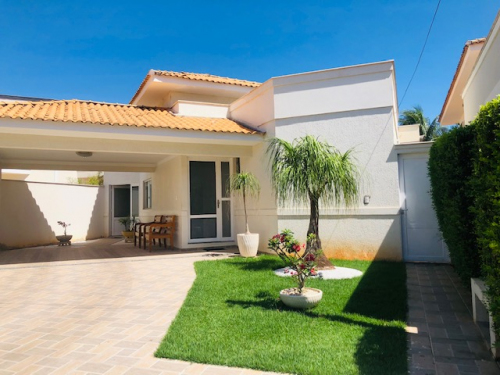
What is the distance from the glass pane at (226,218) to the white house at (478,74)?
8.24 metres

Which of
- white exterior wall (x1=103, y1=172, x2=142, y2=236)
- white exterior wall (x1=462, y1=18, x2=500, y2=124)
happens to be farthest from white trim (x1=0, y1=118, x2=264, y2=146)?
white exterior wall (x1=103, y1=172, x2=142, y2=236)

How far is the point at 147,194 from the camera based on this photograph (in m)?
17.6

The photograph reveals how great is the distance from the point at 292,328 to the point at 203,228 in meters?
8.48

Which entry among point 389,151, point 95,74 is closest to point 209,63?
point 95,74

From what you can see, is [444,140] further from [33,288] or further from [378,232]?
[33,288]

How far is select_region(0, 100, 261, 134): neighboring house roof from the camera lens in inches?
351

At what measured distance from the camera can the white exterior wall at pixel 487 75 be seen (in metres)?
6.76

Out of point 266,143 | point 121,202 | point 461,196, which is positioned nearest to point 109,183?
point 121,202

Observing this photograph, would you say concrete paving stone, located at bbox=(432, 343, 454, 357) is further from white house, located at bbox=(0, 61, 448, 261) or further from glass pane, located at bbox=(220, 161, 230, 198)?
glass pane, located at bbox=(220, 161, 230, 198)

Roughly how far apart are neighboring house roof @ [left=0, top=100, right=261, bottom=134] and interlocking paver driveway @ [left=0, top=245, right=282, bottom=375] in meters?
3.94

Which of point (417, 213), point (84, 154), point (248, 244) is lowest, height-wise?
point (248, 244)

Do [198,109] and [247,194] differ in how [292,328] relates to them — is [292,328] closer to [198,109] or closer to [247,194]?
[247,194]

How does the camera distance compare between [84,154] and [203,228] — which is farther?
[84,154]

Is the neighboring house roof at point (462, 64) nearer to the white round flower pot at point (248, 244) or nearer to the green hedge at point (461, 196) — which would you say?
the green hedge at point (461, 196)
